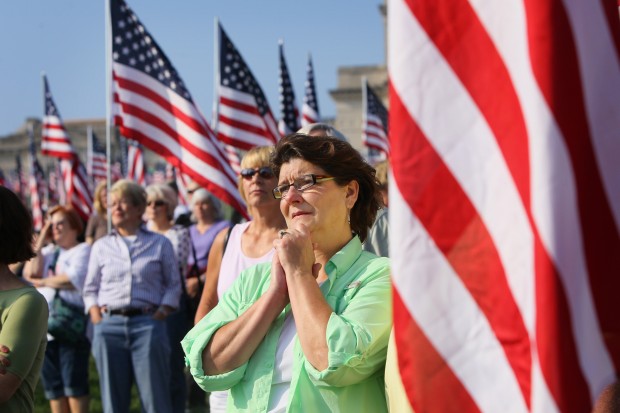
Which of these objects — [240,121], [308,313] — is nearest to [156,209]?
[240,121]

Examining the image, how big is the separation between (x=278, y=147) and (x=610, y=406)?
138 centimetres

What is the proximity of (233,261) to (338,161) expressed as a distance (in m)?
1.79

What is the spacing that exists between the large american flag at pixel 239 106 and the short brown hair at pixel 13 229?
20.2ft

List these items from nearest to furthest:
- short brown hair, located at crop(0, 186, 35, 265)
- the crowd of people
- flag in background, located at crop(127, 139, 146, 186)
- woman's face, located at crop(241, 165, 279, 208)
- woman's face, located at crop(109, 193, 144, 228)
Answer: the crowd of people → short brown hair, located at crop(0, 186, 35, 265) → woman's face, located at crop(241, 165, 279, 208) → woman's face, located at crop(109, 193, 144, 228) → flag in background, located at crop(127, 139, 146, 186)

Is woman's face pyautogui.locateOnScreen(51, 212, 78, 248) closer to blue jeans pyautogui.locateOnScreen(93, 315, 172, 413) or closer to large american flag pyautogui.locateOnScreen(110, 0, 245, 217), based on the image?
large american flag pyautogui.locateOnScreen(110, 0, 245, 217)

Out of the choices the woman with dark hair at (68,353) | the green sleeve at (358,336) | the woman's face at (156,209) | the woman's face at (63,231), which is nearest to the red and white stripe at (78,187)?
the woman's face at (156,209)

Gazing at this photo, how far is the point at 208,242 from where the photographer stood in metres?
8.36

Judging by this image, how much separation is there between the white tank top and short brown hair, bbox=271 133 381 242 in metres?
1.36

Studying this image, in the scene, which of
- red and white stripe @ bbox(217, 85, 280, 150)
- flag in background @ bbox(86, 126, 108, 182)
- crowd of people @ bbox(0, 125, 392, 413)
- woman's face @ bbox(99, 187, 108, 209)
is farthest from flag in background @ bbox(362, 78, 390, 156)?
crowd of people @ bbox(0, 125, 392, 413)

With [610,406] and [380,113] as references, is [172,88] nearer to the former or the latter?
[610,406]

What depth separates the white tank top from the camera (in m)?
4.79

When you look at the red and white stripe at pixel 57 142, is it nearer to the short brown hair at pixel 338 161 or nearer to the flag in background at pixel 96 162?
the flag in background at pixel 96 162

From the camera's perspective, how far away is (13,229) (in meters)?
3.87

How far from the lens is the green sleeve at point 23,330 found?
11.6 feet
